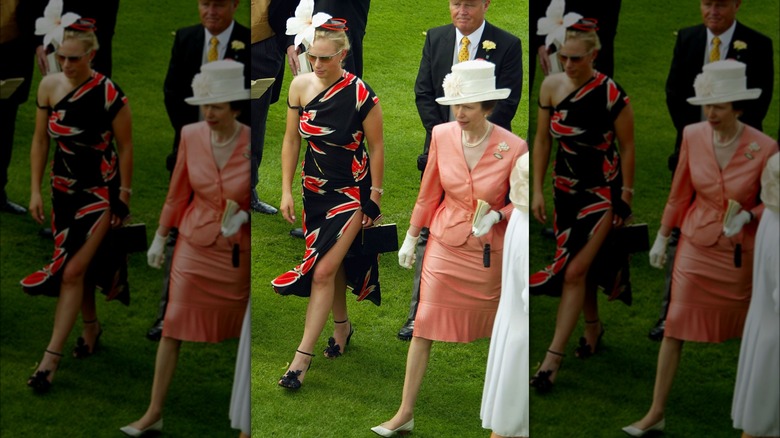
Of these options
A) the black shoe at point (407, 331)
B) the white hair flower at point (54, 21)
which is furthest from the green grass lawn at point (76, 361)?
the black shoe at point (407, 331)

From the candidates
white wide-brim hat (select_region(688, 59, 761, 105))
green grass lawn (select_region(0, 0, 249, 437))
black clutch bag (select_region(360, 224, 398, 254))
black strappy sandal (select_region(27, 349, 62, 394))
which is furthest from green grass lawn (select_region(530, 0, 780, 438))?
black strappy sandal (select_region(27, 349, 62, 394))

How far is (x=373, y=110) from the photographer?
506 centimetres

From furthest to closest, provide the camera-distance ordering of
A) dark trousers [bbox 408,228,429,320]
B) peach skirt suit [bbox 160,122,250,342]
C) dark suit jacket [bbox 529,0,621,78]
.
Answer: dark trousers [bbox 408,228,429,320]
peach skirt suit [bbox 160,122,250,342]
dark suit jacket [bbox 529,0,621,78]

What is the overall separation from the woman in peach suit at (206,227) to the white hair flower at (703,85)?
6.29ft

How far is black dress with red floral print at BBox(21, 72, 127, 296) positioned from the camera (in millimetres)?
4934

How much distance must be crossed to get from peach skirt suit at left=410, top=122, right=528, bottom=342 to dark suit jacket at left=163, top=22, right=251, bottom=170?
94 centimetres

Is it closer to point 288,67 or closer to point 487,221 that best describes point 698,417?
point 487,221

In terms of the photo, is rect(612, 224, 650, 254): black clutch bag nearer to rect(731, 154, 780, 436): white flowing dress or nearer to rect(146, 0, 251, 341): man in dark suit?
rect(731, 154, 780, 436): white flowing dress

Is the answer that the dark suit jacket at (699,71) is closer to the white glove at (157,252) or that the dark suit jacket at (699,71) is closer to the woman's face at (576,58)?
the woman's face at (576,58)

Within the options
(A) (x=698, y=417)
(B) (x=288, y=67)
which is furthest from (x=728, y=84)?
(B) (x=288, y=67)

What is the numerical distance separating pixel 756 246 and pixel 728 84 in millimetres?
679

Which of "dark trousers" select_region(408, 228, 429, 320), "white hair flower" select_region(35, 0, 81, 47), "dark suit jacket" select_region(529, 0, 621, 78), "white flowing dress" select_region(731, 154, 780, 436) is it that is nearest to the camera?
"white flowing dress" select_region(731, 154, 780, 436)

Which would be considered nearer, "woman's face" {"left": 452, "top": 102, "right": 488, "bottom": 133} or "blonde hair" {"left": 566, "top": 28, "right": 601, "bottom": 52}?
"blonde hair" {"left": 566, "top": 28, "right": 601, "bottom": 52}

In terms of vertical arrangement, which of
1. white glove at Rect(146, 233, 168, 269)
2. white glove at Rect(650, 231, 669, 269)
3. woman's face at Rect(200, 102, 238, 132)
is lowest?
white glove at Rect(146, 233, 168, 269)
